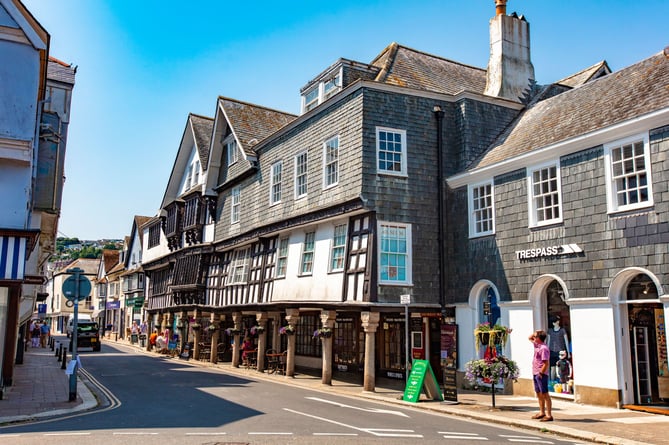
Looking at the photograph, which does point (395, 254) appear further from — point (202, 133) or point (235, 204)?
point (202, 133)

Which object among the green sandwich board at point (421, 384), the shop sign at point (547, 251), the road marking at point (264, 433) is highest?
the shop sign at point (547, 251)

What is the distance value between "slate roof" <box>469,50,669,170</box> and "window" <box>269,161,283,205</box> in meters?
9.11

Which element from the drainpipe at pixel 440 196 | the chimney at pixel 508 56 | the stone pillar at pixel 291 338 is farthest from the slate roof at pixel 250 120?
the chimney at pixel 508 56

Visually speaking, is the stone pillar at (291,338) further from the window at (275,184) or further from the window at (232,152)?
the window at (232,152)

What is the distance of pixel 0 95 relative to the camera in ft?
50.9

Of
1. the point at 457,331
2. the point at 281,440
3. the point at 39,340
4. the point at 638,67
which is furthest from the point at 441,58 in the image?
the point at 39,340

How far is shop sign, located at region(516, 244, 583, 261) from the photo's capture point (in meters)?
16.1

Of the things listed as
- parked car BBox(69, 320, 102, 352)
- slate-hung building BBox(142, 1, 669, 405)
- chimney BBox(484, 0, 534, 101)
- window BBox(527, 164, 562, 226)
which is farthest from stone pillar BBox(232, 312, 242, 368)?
parked car BBox(69, 320, 102, 352)

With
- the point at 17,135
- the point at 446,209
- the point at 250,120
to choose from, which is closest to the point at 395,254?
the point at 446,209

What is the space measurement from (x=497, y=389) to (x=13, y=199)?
1469 cm

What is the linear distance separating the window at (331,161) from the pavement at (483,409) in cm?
731

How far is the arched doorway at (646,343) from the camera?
48.1 ft

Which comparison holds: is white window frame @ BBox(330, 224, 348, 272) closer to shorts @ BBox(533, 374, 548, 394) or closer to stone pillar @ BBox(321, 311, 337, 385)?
stone pillar @ BBox(321, 311, 337, 385)

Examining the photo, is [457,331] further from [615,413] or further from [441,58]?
[441,58]
